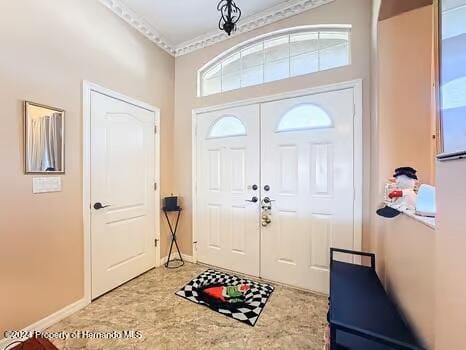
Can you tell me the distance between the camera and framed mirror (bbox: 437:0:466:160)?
73 centimetres

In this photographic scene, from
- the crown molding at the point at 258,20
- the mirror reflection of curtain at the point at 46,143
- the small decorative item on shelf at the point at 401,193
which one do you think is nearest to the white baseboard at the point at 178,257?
the mirror reflection of curtain at the point at 46,143

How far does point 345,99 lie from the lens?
2217mm

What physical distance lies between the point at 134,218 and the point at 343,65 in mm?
2802

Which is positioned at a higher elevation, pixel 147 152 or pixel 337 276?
pixel 147 152

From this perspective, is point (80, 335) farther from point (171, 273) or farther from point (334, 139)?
point (334, 139)

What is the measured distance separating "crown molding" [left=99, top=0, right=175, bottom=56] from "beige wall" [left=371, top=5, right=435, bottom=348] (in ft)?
8.05

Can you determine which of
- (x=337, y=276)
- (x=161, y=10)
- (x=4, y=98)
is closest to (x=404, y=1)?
(x=337, y=276)

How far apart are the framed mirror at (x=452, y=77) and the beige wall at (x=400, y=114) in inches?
23.8

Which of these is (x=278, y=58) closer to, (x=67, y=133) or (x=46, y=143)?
(x=67, y=133)

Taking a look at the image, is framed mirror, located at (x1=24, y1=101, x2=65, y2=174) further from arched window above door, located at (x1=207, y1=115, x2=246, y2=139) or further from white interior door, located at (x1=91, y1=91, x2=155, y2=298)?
arched window above door, located at (x1=207, y1=115, x2=246, y2=139)

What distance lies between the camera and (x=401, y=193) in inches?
52.1

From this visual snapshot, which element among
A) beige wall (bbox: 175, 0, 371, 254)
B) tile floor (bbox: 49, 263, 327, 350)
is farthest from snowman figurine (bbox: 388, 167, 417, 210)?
tile floor (bbox: 49, 263, 327, 350)

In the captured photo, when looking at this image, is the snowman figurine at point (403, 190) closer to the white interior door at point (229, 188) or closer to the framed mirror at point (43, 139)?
the white interior door at point (229, 188)

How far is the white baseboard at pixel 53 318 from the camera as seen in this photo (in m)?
1.63
